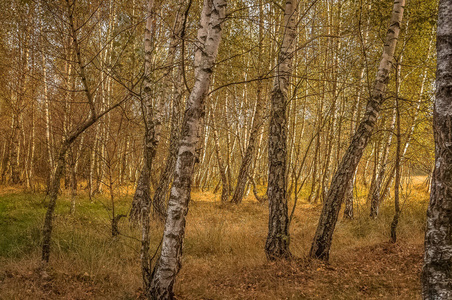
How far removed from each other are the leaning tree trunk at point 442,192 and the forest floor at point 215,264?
1.64m

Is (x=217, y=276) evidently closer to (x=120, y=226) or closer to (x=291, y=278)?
(x=291, y=278)

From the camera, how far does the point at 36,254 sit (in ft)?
16.7

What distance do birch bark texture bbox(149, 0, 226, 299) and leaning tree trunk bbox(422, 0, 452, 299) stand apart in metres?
2.22

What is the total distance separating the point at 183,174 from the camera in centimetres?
341

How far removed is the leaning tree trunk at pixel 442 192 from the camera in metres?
2.18

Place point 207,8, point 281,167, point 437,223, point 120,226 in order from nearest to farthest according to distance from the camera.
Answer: point 437,223 < point 207,8 < point 281,167 < point 120,226

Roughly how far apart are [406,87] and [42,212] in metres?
13.5

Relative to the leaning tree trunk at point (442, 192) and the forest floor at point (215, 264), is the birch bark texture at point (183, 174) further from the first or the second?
the leaning tree trunk at point (442, 192)

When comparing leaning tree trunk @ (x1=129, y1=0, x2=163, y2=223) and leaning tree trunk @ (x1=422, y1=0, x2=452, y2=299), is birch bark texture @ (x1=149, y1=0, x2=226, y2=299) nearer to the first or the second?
leaning tree trunk @ (x1=129, y1=0, x2=163, y2=223)

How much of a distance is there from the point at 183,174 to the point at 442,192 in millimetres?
2411

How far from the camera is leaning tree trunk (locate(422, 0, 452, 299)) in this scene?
7.14ft

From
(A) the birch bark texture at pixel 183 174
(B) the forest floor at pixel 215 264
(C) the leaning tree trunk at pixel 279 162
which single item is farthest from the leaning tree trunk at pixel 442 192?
(C) the leaning tree trunk at pixel 279 162

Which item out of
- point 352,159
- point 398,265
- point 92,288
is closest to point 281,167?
point 352,159

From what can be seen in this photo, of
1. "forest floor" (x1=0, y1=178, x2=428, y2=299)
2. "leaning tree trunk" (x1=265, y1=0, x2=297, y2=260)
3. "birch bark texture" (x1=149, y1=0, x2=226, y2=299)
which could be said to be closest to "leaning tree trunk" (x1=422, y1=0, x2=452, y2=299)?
"forest floor" (x1=0, y1=178, x2=428, y2=299)
